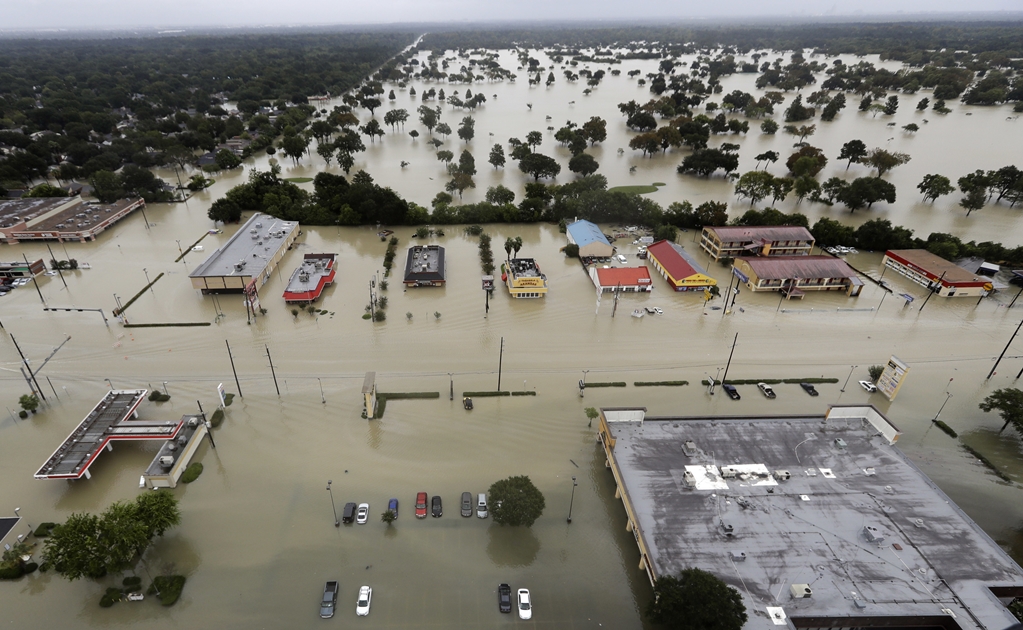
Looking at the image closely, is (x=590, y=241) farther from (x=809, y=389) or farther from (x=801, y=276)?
(x=809, y=389)

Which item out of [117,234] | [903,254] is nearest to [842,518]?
[903,254]

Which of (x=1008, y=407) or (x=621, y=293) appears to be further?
(x=621, y=293)

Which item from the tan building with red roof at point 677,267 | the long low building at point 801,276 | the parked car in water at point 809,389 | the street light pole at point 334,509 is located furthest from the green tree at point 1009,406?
the street light pole at point 334,509

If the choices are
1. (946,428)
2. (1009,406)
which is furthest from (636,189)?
(1009,406)

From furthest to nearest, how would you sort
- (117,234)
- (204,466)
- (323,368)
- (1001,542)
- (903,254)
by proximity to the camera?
(117,234) < (903,254) < (323,368) < (204,466) < (1001,542)

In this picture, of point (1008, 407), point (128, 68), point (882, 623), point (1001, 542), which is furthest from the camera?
point (128, 68)

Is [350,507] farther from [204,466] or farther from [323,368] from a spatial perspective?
[323,368]
